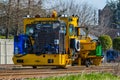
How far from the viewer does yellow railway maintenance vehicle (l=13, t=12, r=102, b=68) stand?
2814cm

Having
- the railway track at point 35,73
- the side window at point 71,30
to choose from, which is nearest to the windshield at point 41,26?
the side window at point 71,30

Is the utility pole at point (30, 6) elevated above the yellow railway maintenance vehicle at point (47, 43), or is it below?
above

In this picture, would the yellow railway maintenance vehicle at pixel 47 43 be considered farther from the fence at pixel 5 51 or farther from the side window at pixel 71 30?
the fence at pixel 5 51

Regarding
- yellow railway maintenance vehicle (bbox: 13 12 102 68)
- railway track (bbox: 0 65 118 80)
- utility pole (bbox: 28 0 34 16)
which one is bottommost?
railway track (bbox: 0 65 118 80)

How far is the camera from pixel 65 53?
28797 mm

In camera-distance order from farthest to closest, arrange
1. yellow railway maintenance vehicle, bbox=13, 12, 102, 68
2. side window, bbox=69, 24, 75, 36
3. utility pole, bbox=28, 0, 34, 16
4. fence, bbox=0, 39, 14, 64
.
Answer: utility pole, bbox=28, 0, 34, 16 → fence, bbox=0, 39, 14, 64 → side window, bbox=69, 24, 75, 36 → yellow railway maintenance vehicle, bbox=13, 12, 102, 68

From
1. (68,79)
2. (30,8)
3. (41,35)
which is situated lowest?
(68,79)

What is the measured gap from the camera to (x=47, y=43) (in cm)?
2872

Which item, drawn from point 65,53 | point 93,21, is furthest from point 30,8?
point 93,21

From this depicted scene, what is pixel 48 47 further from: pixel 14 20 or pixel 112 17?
pixel 112 17

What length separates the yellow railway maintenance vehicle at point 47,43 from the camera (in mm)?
28141

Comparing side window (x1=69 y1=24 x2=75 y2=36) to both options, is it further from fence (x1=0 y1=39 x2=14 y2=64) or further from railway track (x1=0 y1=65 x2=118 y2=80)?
fence (x1=0 y1=39 x2=14 y2=64)

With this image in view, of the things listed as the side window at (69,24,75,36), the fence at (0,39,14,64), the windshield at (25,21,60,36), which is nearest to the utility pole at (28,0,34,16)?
the fence at (0,39,14,64)

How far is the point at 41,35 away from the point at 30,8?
76.5 ft
